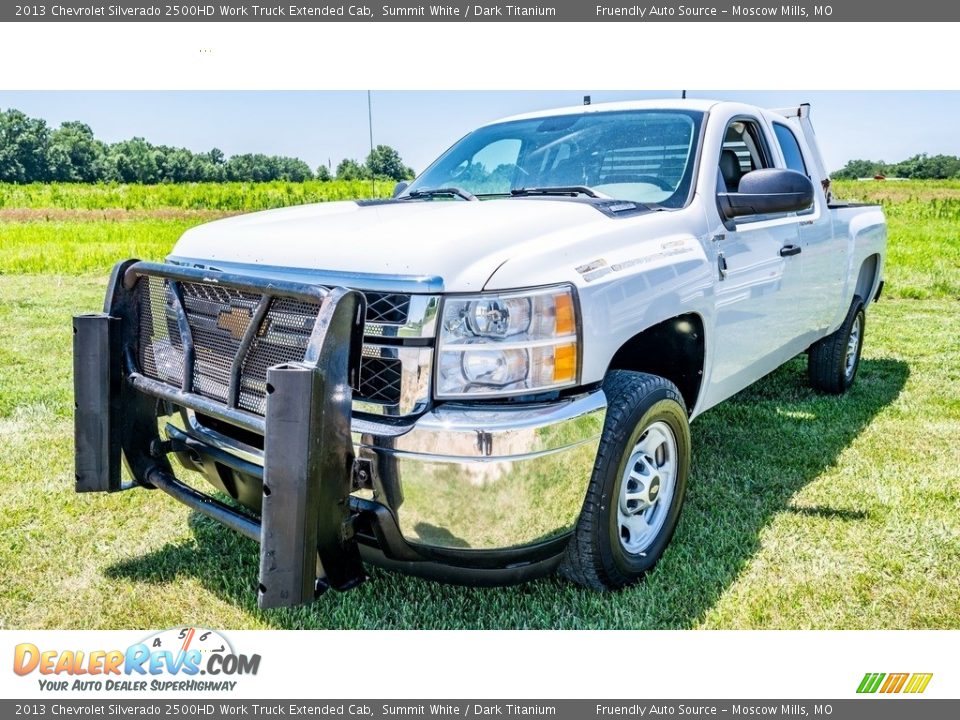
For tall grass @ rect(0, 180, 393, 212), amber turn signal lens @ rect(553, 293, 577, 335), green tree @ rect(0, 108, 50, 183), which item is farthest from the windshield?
green tree @ rect(0, 108, 50, 183)

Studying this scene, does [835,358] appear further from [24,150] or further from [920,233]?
[920,233]

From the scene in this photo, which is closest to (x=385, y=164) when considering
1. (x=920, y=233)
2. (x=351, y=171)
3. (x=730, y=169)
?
(x=351, y=171)

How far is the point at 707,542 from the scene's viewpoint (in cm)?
344

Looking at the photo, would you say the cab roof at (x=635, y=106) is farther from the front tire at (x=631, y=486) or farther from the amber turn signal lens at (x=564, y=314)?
the amber turn signal lens at (x=564, y=314)

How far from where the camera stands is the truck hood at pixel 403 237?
7.95ft

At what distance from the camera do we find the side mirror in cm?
346

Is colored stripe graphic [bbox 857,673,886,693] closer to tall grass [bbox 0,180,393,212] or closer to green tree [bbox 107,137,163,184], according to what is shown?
tall grass [bbox 0,180,393,212]

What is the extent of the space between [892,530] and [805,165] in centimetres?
251

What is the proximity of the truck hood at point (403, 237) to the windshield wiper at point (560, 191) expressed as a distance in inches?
9.9

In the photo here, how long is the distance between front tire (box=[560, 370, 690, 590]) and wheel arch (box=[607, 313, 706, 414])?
1.04 ft

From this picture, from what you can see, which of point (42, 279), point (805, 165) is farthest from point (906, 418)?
point (42, 279)

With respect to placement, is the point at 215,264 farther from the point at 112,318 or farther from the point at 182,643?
the point at 182,643

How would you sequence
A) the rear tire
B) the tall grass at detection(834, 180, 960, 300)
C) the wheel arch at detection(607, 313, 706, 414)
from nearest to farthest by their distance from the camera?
the wheel arch at detection(607, 313, 706, 414) < the rear tire < the tall grass at detection(834, 180, 960, 300)

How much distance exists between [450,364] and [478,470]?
339 mm
